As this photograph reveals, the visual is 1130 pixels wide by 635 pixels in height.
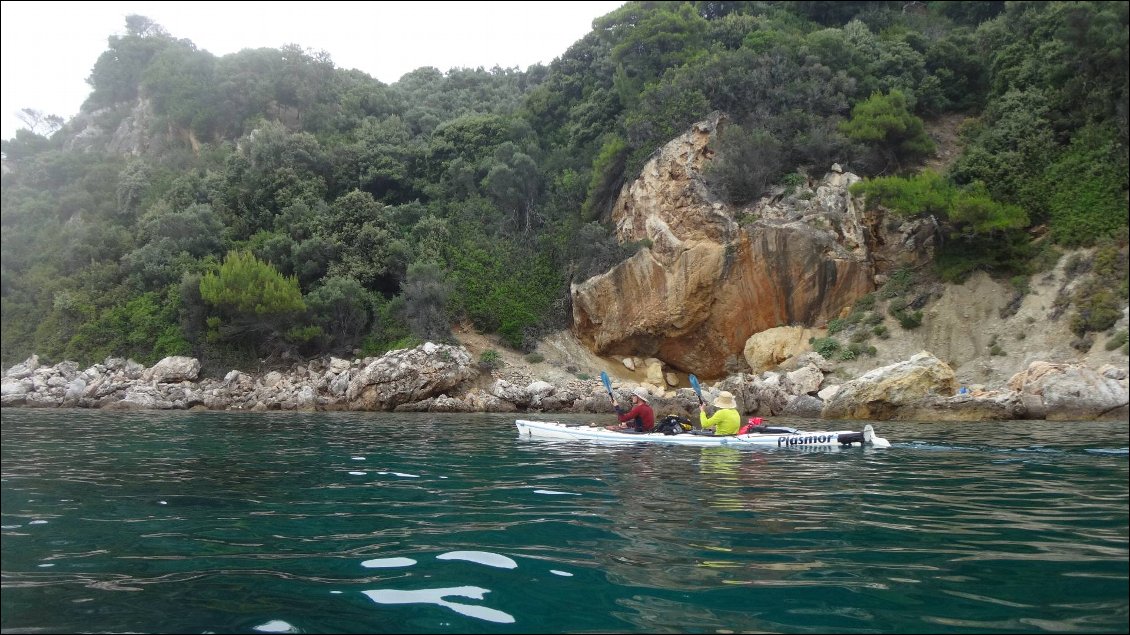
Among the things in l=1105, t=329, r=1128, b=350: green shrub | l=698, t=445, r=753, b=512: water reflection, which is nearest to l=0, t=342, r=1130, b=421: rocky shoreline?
l=1105, t=329, r=1128, b=350: green shrub

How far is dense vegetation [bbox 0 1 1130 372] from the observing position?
2598 cm

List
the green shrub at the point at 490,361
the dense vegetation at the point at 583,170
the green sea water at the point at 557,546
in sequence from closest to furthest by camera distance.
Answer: the green sea water at the point at 557,546 → the dense vegetation at the point at 583,170 → the green shrub at the point at 490,361

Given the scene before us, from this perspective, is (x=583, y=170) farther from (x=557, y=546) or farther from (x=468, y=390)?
(x=557, y=546)

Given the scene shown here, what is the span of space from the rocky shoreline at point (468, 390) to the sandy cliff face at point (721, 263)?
2.67 meters

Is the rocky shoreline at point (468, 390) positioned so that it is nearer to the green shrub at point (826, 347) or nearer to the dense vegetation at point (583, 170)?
the green shrub at point (826, 347)

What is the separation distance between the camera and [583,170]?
37.1 meters

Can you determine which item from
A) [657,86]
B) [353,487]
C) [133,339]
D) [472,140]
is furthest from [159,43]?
[353,487]

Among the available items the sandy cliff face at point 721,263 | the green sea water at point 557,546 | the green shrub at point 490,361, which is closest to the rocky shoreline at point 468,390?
the green shrub at point 490,361

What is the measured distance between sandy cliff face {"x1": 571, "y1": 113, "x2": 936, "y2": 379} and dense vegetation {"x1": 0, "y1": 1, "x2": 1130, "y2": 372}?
129cm

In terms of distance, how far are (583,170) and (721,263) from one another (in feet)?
38.2

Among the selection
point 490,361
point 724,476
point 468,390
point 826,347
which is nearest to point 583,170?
point 490,361

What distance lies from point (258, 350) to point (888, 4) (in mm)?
40913

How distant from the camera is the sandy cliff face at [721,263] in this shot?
91.1 ft

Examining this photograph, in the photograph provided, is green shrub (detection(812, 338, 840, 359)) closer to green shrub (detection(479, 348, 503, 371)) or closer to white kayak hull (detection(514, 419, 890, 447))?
green shrub (detection(479, 348, 503, 371))
